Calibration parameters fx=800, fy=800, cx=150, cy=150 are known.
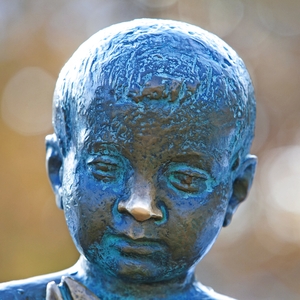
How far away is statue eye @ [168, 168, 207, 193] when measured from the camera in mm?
2336

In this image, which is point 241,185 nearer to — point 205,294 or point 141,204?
point 205,294

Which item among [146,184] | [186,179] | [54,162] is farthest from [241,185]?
[54,162]

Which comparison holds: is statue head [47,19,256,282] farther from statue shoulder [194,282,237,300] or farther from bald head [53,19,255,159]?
statue shoulder [194,282,237,300]

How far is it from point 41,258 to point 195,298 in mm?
6451

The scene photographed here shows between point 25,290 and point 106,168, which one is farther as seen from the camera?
point 25,290

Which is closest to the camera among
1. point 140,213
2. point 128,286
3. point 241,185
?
point 140,213

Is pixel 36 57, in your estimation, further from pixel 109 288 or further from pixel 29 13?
pixel 109 288

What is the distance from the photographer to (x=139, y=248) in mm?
2320

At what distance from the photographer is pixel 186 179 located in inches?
92.6

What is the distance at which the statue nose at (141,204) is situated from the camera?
Result: 2.26 m

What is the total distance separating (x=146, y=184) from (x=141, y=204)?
63mm

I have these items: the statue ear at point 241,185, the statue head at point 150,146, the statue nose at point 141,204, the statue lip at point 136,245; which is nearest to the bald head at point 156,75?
the statue head at point 150,146

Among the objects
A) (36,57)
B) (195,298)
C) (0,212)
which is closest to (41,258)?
(0,212)

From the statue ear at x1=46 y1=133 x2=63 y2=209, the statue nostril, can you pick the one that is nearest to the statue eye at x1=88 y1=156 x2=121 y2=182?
the statue nostril
